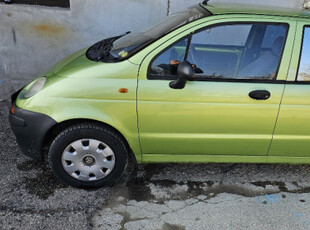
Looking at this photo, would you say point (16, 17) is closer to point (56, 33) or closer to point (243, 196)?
point (56, 33)

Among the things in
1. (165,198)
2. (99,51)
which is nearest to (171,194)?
(165,198)

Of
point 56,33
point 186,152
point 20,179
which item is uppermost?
point 56,33

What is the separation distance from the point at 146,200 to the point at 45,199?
92cm

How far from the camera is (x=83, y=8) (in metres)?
4.57

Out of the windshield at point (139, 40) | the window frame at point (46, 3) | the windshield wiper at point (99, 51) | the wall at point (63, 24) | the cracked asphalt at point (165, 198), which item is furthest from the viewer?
the window frame at point (46, 3)

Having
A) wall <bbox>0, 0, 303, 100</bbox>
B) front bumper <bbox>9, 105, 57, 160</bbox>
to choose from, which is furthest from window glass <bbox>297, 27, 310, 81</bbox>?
front bumper <bbox>9, 105, 57, 160</bbox>

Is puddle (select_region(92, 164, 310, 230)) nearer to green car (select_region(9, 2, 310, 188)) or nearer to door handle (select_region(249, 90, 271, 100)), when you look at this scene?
green car (select_region(9, 2, 310, 188))

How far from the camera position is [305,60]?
9.03 ft

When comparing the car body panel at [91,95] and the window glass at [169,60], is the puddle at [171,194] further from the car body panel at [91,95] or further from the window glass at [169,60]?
the window glass at [169,60]

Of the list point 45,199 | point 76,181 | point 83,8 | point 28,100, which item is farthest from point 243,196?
point 83,8

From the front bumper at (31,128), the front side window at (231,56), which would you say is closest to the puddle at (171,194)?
the front bumper at (31,128)

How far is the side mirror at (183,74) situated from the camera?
8.39ft

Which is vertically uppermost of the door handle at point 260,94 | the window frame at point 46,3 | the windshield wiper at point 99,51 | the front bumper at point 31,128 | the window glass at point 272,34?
the window glass at point 272,34

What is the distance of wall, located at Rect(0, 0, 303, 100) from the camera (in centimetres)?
454
